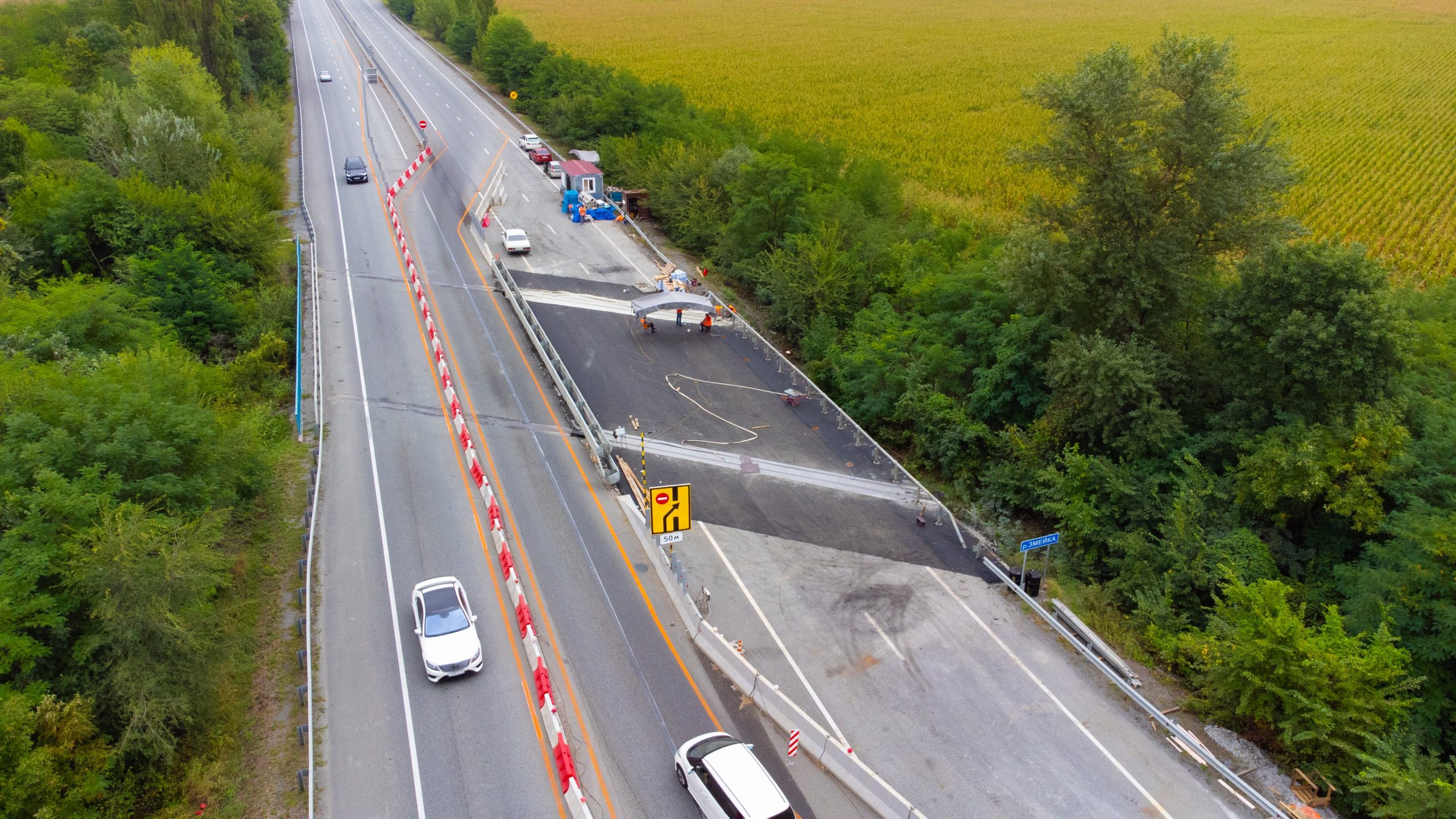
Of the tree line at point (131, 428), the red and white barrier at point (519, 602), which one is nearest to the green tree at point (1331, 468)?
the red and white barrier at point (519, 602)

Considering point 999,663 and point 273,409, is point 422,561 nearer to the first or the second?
point 273,409

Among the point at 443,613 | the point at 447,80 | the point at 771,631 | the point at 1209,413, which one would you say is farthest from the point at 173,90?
the point at 1209,413

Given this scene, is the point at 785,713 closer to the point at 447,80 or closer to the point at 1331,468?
the point at 1331,468

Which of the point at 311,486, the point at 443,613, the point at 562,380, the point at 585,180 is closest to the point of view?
the point at 443,613

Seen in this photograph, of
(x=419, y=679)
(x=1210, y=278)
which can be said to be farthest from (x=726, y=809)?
(x=1210, y=278)

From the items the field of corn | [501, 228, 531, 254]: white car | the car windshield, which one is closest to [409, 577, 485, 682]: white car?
the car windshield

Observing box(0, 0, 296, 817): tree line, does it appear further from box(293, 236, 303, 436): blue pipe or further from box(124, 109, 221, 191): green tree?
box(293, 236, 303, 436): blue pipe

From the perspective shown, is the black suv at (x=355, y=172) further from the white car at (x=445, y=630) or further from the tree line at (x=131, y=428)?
the white car at (x=445, y=630)
